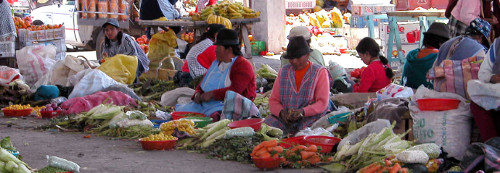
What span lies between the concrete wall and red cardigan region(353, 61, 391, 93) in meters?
9.14

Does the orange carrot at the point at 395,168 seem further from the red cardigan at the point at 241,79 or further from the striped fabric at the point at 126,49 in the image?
the striped fabric at the point at 126,49

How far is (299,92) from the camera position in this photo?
673 centimetres

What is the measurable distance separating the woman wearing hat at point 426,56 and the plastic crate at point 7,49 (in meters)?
7.18

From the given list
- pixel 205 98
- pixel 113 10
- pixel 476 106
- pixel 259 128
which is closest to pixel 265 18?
pixel 113 10

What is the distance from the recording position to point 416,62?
7.38m

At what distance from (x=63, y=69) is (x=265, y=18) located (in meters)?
7.55

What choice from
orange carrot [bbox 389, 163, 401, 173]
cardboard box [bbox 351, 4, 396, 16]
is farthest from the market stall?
orange carrot [bbox 389, 163, 401, 173]

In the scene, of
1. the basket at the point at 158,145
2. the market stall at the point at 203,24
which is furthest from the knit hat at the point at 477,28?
the market stall at the point at 203,24

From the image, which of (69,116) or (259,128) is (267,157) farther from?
(69,116)

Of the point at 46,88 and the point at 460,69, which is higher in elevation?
the point at 460,69

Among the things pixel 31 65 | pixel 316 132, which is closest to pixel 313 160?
pixel 316 132

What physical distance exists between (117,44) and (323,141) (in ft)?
17.3

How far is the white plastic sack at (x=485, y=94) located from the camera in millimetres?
5164

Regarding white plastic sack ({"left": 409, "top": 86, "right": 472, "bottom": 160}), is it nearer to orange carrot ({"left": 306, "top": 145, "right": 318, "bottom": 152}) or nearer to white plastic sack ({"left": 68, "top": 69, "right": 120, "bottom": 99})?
orange carrot ({"left": 306, "top": 145, "right": 318, "bottom": 152})
